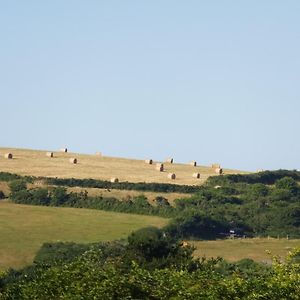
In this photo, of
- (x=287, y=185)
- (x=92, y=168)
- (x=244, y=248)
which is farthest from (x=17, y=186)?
(x=287, y=185)

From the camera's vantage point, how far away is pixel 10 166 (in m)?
132

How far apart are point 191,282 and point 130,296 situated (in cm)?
305

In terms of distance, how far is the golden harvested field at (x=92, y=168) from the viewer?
130 m

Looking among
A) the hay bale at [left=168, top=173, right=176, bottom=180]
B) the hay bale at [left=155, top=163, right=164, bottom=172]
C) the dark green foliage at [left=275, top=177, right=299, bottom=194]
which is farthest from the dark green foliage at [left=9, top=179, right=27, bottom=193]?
the dark green foliage at [left=275, top=177, right=299, bottom=194]

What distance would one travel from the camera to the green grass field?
293ft

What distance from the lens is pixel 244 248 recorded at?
325ft

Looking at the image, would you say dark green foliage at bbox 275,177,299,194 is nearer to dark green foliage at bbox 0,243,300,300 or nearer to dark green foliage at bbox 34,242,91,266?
dark green foliage at bbox 34,242,91,266

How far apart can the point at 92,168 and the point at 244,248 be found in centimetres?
4374

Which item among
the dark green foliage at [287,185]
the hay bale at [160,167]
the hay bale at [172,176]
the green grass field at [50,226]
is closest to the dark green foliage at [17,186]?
the green grass field at [50,226]

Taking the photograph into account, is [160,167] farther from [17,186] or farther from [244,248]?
[244,248]

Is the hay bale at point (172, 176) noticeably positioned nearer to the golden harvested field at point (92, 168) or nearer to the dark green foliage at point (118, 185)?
the golden harvested field at point (92, 168)

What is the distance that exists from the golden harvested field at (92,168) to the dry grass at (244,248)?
77.3 feet

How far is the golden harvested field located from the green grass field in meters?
16.9

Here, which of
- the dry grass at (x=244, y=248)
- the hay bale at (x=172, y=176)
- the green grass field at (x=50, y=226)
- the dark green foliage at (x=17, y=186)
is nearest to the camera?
the green grass field at (x=50, y=226)
